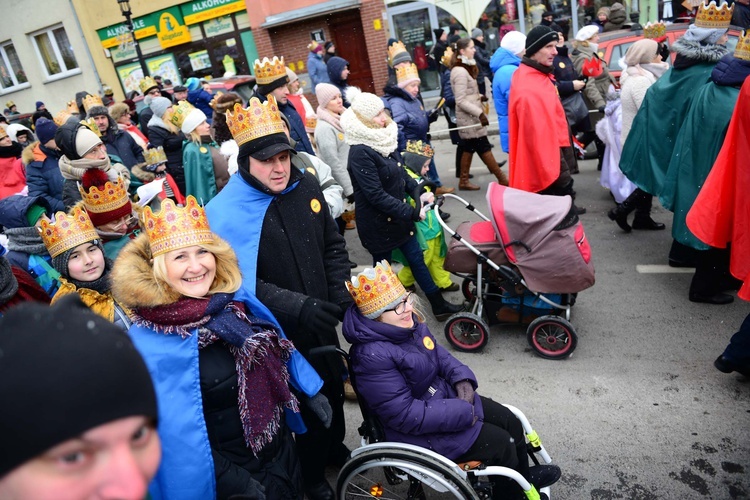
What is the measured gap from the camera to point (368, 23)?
15.1 m

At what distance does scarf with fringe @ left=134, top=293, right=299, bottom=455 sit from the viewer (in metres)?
2.07

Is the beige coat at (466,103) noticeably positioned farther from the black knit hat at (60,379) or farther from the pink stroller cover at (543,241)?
the black knit hat at (60,379)

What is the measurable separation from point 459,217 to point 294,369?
5.01m

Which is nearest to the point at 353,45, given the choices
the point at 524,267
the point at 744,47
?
the point at 744,47

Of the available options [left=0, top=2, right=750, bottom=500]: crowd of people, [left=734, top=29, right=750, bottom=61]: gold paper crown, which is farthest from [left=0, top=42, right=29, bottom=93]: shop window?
[left=734, top=29, right=750, bottom=61]: gold paper crown

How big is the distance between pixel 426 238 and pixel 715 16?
3.08 meters

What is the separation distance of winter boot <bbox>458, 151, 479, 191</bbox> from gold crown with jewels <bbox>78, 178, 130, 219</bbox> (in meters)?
5.46

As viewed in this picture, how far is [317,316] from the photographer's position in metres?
2.51

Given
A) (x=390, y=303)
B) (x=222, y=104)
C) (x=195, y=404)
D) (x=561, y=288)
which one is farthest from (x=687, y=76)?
(x=195, y=404)

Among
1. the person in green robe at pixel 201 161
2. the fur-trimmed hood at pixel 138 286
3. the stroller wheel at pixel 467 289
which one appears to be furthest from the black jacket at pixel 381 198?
the fur-trimmed hood at pixel 138 286

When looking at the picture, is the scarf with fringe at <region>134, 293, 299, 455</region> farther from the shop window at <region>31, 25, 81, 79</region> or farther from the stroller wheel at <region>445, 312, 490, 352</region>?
the shop window at <region>31, 25, 81, 79</region>

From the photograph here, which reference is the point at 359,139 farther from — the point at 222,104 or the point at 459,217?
the point at 459,217

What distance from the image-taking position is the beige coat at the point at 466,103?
25.1 ft

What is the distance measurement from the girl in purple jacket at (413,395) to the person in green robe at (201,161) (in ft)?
9.48
